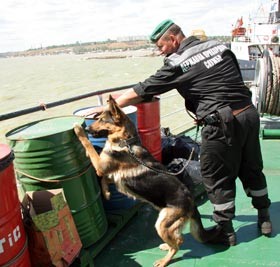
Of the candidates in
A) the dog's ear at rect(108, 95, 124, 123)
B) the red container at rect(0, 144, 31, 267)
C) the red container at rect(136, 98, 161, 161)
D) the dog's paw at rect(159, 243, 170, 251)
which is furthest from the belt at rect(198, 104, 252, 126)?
the red container at rect(0, 144, 31, 267)

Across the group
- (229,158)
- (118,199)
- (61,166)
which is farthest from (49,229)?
(229,158)

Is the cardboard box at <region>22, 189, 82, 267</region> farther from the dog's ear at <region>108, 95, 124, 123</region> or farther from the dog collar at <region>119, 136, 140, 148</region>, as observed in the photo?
the dog's ear at <region>108, 95, 124, 123</region>

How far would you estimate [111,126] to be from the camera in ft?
10.9

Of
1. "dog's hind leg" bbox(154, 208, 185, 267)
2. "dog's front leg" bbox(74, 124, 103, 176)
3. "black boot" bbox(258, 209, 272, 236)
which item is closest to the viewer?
"dog's front leg" bbox(74, 124, 103, 176)

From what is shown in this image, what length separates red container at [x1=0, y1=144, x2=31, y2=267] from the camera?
2.18 metres

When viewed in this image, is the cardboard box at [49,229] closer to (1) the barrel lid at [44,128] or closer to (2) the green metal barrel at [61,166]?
(2) the green metal barrel at [61,166]

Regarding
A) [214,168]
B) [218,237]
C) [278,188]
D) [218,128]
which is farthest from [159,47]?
[278,188]

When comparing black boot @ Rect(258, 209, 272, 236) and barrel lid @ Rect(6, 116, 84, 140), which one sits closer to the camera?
barrel lid @ Rect(6, 116, 84, 140)

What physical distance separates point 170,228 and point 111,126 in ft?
3.64

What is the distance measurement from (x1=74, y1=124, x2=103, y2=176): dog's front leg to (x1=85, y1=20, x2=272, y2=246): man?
0.51 metres

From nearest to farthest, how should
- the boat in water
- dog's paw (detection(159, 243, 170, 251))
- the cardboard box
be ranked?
1. the cardboard box
2. dog's paw (detection(159, 243, 170, 251))
3. the boat in water

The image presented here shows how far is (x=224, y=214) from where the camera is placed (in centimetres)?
343

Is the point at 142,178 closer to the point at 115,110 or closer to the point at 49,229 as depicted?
the point at 115,110

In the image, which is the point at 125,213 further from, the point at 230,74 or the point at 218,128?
the point at 230,74
